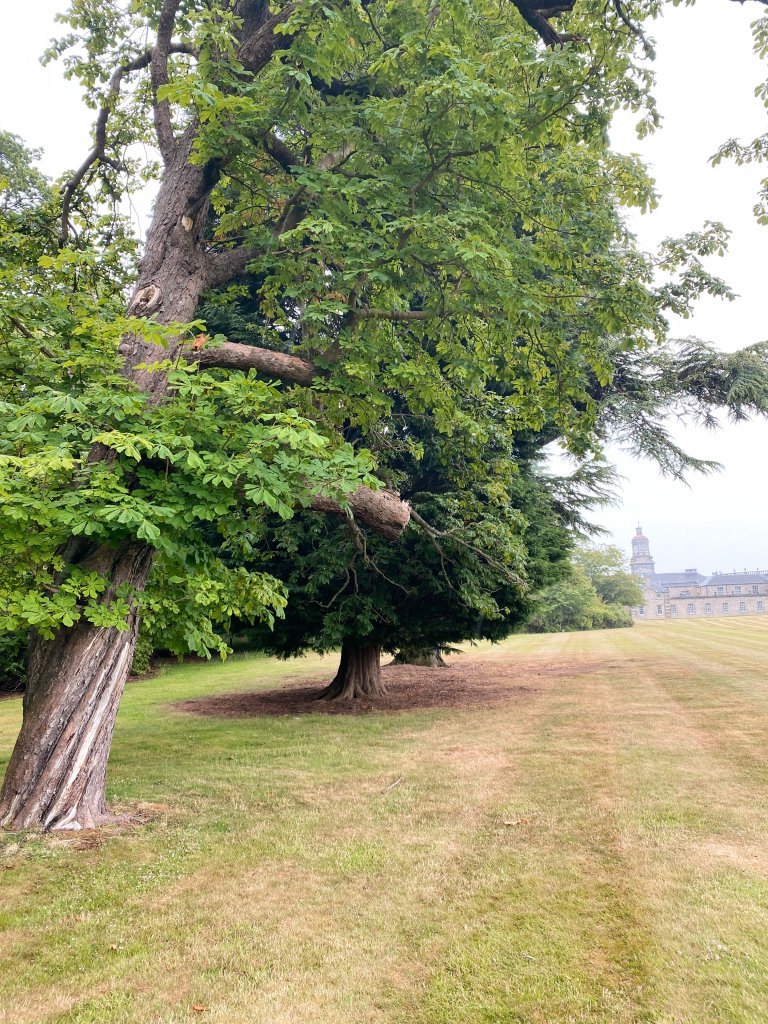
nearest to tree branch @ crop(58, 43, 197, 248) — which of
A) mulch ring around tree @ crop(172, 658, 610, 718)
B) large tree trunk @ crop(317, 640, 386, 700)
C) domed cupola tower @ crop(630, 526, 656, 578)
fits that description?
mulch ring around tree @ crop(172, 658, 610, 718)

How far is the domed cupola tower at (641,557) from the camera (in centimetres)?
17912

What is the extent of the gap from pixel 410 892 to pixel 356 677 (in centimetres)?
1100

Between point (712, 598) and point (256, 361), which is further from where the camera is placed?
point (712, 598)

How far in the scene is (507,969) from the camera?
3.37 m

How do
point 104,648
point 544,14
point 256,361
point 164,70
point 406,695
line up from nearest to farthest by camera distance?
point 104,648
point 256,361
point 164,70
point 544,14
point 406,695

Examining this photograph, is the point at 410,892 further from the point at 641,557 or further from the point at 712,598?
the point at 641,557

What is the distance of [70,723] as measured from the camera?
579cm

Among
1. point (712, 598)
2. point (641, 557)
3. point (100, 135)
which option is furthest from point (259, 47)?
point (641, 557)

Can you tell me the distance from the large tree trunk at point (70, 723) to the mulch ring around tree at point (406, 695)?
740 cm

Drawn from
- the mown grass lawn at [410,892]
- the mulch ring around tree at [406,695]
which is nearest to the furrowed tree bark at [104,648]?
the mown grass lawn at [410,892]

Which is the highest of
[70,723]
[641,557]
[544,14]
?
[641,557]

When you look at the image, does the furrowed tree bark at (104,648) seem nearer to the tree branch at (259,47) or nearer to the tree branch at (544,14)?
the tree branch at (259,47)

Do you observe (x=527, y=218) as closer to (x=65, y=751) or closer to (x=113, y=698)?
(x=113, y=698)

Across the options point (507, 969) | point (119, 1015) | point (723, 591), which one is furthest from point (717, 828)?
point (723, 591)
